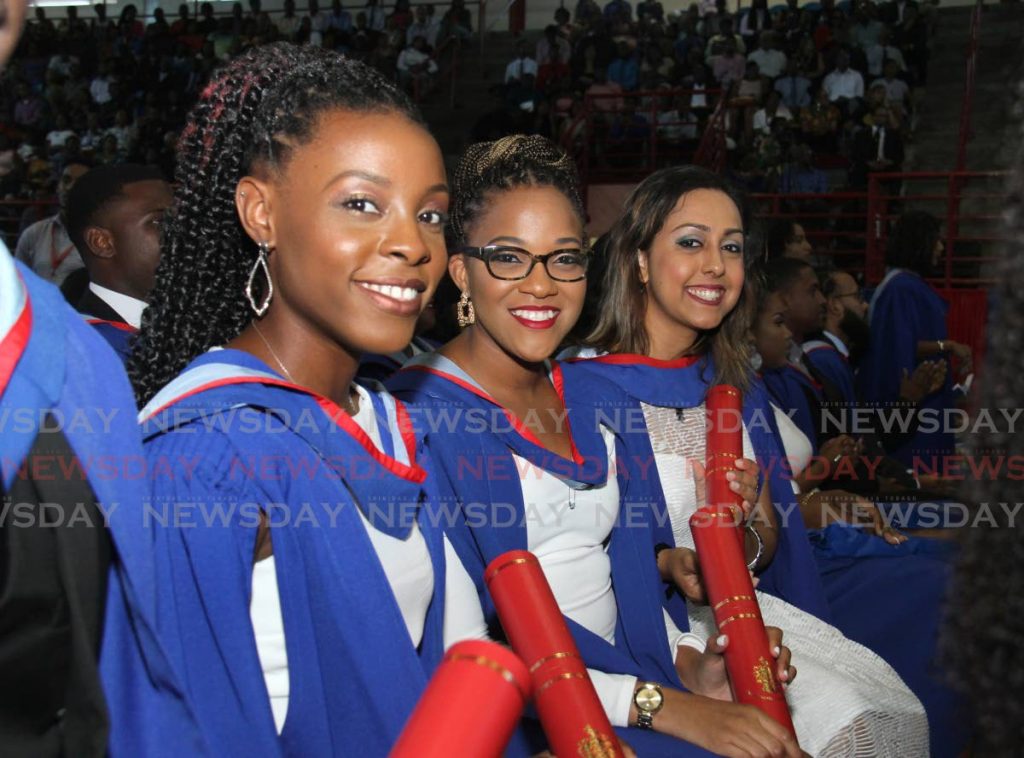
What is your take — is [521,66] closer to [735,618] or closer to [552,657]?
[735,618]

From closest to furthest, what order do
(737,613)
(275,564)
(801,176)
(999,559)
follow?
(999,559) → (275,564) → (737,613) → (801,176)

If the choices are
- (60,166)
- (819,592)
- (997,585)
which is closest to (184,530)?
(997,585)

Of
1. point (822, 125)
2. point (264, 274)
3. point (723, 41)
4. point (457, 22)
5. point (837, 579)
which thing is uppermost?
point (457, 22)

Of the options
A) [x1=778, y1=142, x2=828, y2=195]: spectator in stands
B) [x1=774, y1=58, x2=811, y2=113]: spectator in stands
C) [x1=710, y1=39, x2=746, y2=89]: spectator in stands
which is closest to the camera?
[x1=778, y1=142, x2=828, y2=195]: spectator in stands

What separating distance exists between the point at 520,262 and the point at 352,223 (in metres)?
0.91

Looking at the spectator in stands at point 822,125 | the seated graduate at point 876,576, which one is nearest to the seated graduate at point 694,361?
the seated graduate at point 876,576

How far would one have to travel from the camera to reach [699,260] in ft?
9.63

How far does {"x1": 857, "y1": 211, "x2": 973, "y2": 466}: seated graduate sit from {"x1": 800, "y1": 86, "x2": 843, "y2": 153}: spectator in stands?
5903mm

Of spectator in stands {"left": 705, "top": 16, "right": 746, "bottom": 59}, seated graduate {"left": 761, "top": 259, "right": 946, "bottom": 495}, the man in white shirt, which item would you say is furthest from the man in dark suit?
→ seated graduate {"left": 761, "top": 259, "right": 946, "bottom": 495}

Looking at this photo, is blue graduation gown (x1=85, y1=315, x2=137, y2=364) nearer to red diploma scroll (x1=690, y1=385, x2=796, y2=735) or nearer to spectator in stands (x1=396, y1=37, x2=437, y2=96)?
red diploma scroll (x1=690, y1=385, x2=796, y2=735)

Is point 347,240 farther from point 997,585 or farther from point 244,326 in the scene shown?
point 997,585

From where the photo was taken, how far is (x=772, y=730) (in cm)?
203

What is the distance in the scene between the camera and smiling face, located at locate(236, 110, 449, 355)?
5.20 ft

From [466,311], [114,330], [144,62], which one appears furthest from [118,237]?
[144,62]
